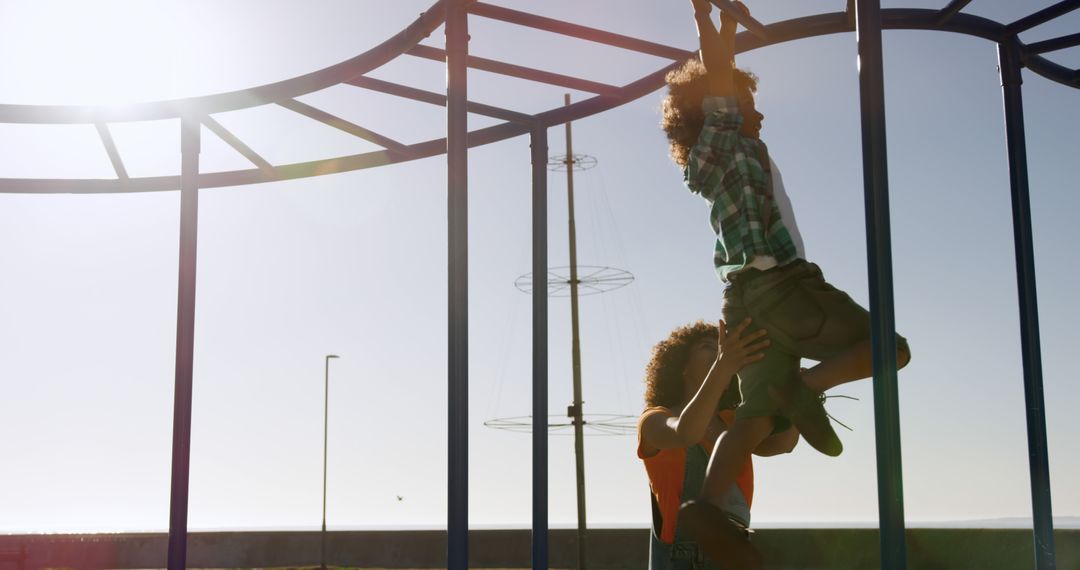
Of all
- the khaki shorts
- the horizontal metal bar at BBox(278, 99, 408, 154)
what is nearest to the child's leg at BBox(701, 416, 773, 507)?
the khaki shorts

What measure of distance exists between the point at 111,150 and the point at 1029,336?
20.0ft

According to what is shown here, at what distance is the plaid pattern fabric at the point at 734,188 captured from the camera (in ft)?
11.8

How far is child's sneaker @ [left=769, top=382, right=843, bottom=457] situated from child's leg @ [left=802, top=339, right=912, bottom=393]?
39 mm

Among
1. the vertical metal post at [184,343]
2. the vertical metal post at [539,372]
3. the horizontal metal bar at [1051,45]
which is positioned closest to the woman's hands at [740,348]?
the vertical metal post at [539,372]

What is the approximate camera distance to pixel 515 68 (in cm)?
663

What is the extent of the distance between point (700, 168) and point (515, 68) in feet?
10.2

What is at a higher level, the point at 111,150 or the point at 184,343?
the point at 111,150

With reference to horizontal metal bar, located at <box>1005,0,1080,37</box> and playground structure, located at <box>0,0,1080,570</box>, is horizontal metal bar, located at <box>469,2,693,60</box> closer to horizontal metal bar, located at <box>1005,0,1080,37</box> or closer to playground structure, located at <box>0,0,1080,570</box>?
playground structure, located at <box>0,0,1080,570</box>

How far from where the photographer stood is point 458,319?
16.5 ft

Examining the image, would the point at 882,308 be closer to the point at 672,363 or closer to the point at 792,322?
the point at 792,322

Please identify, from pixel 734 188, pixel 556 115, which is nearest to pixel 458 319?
pixel 734 188

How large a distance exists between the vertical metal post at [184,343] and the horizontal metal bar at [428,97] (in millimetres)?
1121

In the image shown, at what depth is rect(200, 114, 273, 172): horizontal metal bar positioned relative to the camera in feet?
23.2

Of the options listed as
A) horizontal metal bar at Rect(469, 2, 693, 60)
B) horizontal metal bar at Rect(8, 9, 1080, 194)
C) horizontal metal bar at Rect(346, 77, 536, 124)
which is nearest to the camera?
horizontal metal bar at Rect(8, 9, 1080, 194)
